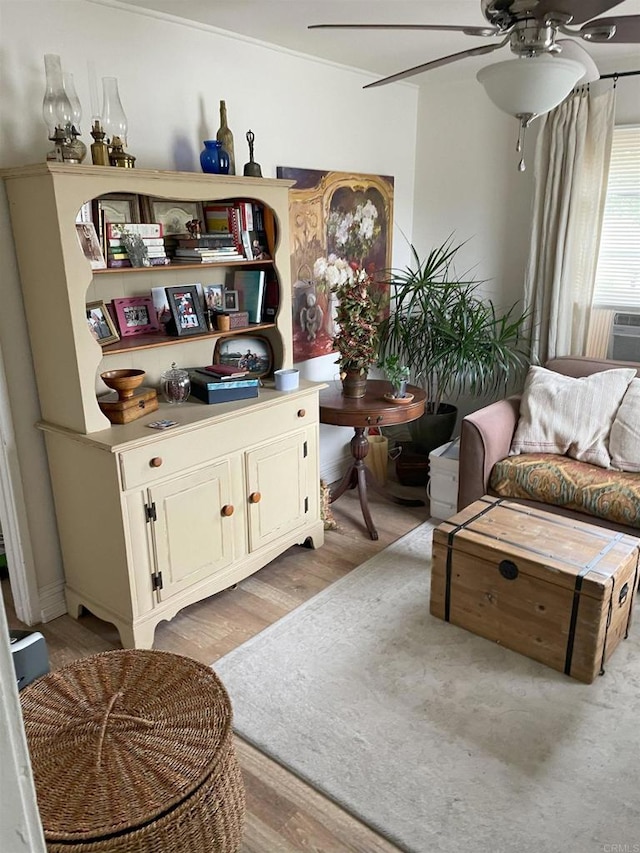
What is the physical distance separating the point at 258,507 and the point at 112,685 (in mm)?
1285

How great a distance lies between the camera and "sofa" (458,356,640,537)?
117 inches

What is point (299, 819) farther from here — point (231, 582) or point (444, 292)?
point (444, 292)

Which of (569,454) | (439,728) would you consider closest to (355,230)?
(569,454)

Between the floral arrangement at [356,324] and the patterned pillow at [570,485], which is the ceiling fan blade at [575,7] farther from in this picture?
the patterned pillow at [570,485]

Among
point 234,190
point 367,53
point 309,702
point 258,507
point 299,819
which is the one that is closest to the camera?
point 299,819

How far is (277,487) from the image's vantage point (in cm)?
305

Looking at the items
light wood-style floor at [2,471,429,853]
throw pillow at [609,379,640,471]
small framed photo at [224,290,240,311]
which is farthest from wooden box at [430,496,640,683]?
small framed photo at [224,290,240,311]

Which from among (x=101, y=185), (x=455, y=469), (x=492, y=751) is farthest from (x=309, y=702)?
(x=101, y=185)

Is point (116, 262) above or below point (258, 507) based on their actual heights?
above

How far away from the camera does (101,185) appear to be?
90.7 inches

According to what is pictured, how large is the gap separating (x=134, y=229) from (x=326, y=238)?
143 cm

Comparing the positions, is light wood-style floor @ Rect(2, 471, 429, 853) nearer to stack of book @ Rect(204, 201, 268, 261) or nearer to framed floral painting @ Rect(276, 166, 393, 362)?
framed floral painting @ Rect(276, 166, 393, 362)

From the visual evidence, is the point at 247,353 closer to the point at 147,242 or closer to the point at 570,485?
the point at 147,242

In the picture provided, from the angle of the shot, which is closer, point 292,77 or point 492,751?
point 492,751
